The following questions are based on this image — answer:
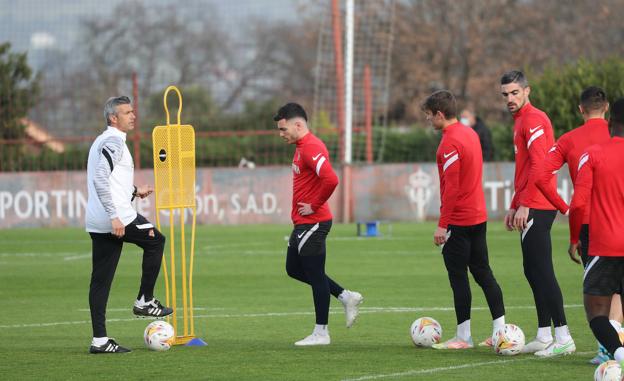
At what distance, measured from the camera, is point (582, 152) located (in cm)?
880

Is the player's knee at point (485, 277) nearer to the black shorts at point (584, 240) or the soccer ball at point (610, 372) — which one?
the black shorts at point (584, 240)

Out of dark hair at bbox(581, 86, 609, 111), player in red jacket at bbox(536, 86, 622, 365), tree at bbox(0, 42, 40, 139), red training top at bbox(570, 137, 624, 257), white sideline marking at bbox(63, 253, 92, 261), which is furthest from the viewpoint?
tree at bbox(0, 42, 40, 139)

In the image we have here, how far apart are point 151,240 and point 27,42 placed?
80.9 feet

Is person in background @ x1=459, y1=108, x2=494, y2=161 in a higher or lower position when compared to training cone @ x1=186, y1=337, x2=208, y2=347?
higher

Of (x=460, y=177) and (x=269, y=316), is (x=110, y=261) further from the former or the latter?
(x=460, y=177)

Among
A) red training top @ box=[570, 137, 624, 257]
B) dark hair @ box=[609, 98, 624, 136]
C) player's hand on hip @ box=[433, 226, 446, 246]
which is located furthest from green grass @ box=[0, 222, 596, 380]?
dark hair @ box=[609, 98, 624, 136]

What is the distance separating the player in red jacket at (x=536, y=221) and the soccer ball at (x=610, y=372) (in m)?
1.63

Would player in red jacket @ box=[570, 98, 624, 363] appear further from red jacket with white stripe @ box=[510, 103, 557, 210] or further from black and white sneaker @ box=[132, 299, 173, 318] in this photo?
black and white sneaker @ box=[132, 299, 173, 318]

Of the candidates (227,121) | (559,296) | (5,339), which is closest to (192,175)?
(5,339)

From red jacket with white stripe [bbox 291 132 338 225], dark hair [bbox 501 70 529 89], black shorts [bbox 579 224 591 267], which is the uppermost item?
dark hair [bbox 501 70 529 89]

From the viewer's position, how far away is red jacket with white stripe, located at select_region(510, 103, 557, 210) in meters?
9.41

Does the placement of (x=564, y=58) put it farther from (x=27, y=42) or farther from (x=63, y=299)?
(x=63, y=299)

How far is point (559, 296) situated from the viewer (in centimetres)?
949

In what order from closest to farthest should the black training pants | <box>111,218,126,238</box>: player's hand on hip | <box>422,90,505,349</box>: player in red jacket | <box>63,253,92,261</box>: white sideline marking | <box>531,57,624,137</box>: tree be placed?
1. <box>422,90,505,349</box>: player in red jacket
2. <box>111,218,126,238</box>: player's hand on hip
3. the black training pants
4. <box>63,253,92,261</box>: white sideline marking
5. <box>531,57,624,137</box>: tree
